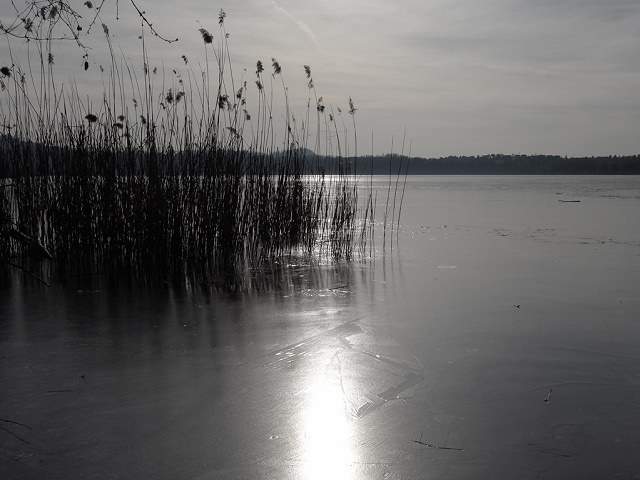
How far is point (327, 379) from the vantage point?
2020 mm

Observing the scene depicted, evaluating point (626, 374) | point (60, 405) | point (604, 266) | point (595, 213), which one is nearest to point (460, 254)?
point (604, 266)

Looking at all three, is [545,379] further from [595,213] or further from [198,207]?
[595,213]

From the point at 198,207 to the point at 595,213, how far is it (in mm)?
6717

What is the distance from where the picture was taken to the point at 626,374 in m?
2.07

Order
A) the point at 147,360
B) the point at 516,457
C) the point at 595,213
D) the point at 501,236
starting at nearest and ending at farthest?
the point at 516,457 → the point at 147,360 → the point at 501,236 → the point at 595,213

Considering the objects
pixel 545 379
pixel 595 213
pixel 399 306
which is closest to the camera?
pixel 545 379

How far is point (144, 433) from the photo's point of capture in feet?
5.21

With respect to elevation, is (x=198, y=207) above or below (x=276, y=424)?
above

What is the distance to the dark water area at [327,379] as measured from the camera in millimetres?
1463

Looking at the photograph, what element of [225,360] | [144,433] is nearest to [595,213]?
[225,360]

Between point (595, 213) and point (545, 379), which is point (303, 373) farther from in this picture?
point (595, 213)

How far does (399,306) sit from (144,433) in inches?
71.5

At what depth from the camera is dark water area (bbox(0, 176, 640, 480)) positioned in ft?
4.80

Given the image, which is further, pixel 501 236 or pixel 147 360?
pixel 501 236
